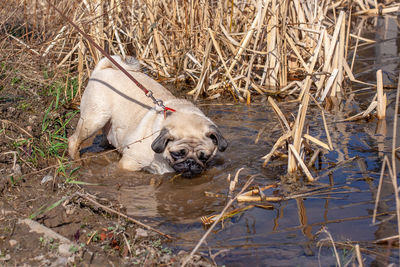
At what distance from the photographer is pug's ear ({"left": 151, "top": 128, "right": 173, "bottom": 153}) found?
5.08 m

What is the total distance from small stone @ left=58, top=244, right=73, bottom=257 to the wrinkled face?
186cm

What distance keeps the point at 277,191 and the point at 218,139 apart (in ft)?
2.71

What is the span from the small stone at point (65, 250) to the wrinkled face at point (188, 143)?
73.3 inches

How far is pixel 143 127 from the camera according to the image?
18.5 feet

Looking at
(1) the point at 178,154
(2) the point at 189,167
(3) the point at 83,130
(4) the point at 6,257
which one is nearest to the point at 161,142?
(1) the point at 178,154

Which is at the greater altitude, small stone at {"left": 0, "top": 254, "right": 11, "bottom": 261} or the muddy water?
small stone at {"left": 0, "top": 254, "right": 11, "bottom": 261}

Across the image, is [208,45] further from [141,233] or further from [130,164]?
[141,233]

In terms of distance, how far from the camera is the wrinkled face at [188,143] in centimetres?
514

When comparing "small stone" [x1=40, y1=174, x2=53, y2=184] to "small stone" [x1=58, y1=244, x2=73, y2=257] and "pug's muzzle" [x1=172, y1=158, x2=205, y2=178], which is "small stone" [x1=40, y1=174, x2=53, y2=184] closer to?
"pug's muzzle" [x1=172, y1=158, x2=205, y2=178]

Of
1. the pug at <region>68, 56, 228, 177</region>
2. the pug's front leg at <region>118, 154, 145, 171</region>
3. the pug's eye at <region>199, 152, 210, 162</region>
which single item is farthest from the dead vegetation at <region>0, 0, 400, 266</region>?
the pug's eye at <region>199, 152, 210, 162</region>

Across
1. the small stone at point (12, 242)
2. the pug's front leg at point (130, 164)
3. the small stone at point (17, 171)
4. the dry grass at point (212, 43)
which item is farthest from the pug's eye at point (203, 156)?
the dry grass at point (212, 43)

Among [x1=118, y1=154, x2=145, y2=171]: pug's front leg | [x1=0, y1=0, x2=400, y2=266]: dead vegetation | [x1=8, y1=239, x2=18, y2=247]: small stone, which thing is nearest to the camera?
[x1=8, y1=239, x2=18, y2=247]: small stone

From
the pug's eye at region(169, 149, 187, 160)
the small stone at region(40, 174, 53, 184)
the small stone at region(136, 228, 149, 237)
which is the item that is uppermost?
the small stone at region(40, 174, 53, 184)

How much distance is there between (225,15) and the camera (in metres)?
7.66
